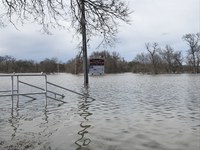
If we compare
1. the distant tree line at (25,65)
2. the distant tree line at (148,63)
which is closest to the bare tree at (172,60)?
the distant tree line at (148,63)

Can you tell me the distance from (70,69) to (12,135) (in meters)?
105

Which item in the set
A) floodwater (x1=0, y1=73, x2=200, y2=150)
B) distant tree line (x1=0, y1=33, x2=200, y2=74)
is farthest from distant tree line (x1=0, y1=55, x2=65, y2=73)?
floodwater (x1=0, y1=73, x2=200, y2=150)

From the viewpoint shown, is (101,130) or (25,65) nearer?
(101,130)

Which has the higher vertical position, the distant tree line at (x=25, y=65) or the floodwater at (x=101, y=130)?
the distant tree line at (x=25, y=65)

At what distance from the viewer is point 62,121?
9.21 metres

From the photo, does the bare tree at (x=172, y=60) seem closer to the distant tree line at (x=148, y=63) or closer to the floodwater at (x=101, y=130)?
the distant tree line at (x=148, y=63)

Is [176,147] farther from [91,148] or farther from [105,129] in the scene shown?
[105,129]

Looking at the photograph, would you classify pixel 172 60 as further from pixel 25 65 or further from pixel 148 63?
pixel 25 65

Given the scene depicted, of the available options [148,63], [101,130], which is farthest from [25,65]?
[101,130]

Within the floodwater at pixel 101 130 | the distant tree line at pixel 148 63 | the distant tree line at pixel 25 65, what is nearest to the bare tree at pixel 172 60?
the distant tree line at pixel 148 63

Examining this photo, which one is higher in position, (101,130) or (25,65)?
(25,65)

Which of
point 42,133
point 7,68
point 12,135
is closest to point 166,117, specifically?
point 42,133

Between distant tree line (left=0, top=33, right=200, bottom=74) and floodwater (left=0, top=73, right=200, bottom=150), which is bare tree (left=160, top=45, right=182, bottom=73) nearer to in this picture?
distant tree line (left=0, top=33, right=200, bottom=74)

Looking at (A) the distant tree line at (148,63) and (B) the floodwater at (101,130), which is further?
(A) the distant tree line at (148,63)
